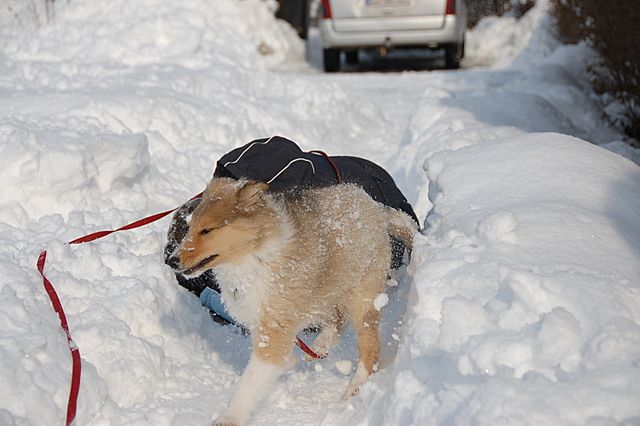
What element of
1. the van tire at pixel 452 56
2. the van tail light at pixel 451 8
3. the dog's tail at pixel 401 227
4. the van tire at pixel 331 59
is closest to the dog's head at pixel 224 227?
the dog's tail at pixel 401 227

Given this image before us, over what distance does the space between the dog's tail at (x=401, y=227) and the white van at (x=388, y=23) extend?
955 cm

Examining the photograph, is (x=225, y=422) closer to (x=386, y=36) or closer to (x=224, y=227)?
(x=224, y=227)

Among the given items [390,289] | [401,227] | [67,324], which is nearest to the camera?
[67,324]

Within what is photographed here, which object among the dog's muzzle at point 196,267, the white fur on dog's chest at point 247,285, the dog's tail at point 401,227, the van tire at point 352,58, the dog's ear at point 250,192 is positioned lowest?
the van tire at point 352,58

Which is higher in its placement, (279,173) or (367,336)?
(279,173)

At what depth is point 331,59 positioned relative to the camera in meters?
15.2

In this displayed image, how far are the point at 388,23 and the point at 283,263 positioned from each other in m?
10.7

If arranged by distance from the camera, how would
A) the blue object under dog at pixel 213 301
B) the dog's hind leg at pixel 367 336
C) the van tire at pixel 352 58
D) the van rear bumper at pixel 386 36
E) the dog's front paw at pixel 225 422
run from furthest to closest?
1. the van tire at pixel 352 58
2. the van rear bumper at pixel 386 36
3. the blue object under dog at pixel 213 301
4. the dog's hind leg at pixel 367 336
5. the dog's front paw at pixel 225 422

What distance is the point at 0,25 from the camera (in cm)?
1300

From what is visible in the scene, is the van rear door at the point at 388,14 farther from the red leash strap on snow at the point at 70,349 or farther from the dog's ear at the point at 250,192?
the dog's ear at the point at 250,192

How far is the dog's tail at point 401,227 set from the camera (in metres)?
5.20

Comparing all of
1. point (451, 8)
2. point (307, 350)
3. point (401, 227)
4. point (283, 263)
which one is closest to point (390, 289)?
point (401, 227)

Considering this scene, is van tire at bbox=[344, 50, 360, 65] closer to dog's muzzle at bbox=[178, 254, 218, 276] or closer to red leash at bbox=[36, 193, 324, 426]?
red leash at bbox=[36, 193, 324, 426]

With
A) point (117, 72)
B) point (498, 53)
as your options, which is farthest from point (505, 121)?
point (498, 53)
